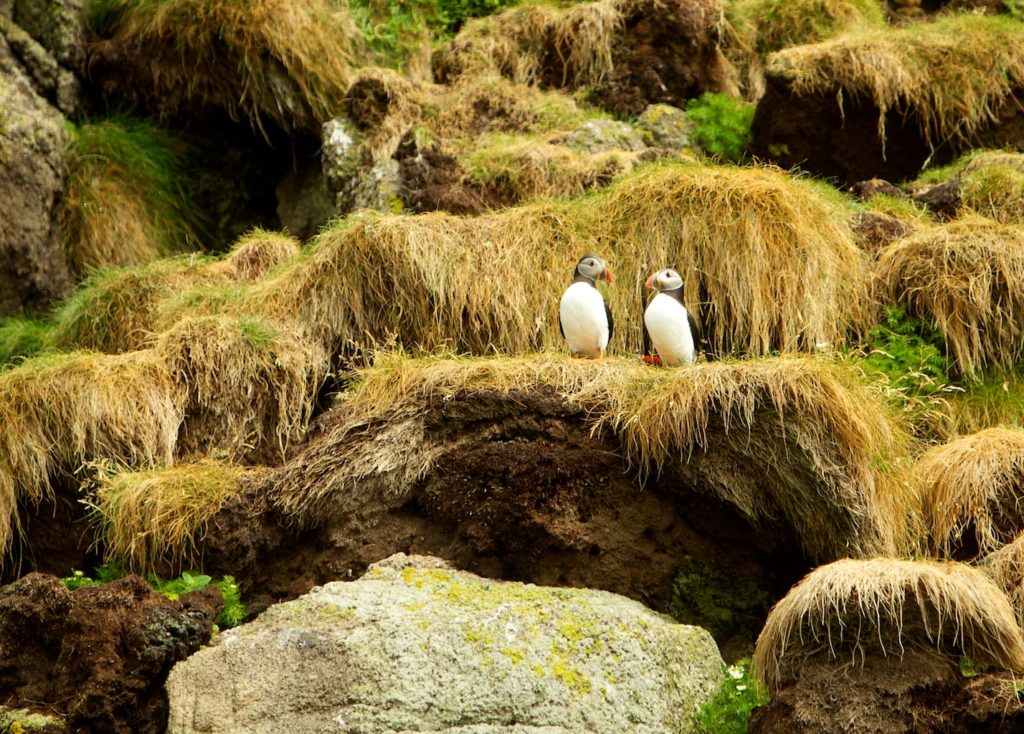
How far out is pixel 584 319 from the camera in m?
7.31

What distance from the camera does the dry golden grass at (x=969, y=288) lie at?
795cm

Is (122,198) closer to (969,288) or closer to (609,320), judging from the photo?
(609,320)

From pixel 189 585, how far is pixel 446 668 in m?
1.61

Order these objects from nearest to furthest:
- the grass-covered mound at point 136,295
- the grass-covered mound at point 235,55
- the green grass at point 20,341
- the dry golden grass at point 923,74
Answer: the grass-covered mound at point 136,295 → the green grass at point 20,341 → the dry golden grass at point 923,74 → the grass-covered mound at point 235,55

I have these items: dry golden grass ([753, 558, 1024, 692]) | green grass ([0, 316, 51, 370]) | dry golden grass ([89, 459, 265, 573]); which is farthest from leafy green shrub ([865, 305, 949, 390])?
green grass ([0, 316, 51, 370])

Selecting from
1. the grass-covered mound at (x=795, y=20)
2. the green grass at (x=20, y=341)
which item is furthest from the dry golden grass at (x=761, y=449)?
the grass-covered mound at (x=795, y=20)

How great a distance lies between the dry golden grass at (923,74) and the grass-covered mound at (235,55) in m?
3.35

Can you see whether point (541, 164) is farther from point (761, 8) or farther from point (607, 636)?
point (607, 636)

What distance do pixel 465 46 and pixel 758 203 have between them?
150 inches

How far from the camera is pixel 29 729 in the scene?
552 cm

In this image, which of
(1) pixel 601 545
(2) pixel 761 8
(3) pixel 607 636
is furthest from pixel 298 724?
(2) pixel 761 8

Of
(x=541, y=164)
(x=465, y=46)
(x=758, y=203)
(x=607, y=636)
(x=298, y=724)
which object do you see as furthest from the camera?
(x=465, y=46)

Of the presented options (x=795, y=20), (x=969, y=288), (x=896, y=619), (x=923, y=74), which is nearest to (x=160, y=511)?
(x=896, y=619)

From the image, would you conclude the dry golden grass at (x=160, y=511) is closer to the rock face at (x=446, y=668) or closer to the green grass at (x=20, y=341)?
the rock face at (x=446, y=668)
